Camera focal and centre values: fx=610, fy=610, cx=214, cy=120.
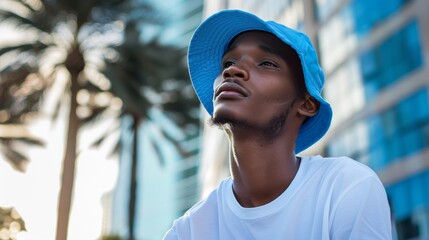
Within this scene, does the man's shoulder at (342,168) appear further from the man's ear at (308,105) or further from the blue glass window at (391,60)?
the blue glass window at (391,60)

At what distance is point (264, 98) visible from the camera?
86.3 inches

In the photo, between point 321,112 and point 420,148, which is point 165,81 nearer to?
point 420,148

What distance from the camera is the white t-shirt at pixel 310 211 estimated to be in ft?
6.20

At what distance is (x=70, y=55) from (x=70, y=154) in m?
2.79

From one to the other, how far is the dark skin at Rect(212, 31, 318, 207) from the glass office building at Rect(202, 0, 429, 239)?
24.7 m

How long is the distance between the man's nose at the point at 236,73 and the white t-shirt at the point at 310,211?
1.30 feet

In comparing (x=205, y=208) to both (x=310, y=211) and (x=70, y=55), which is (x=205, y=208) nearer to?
(x=310, y=211)

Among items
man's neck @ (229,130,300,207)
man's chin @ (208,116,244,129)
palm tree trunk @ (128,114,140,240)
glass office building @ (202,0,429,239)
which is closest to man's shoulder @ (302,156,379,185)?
man's neck @ (229,130,300,207)

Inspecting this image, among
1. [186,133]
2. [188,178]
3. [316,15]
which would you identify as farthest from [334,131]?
[188,178]

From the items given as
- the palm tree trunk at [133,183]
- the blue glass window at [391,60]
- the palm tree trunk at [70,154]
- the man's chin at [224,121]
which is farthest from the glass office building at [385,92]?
the man's chin at [224,121]

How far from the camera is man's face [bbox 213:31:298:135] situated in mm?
2164

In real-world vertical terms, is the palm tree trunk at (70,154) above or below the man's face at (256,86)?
above

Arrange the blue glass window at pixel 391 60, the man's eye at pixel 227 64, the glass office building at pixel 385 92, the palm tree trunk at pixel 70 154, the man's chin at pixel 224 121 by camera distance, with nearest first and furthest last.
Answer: the man's chin at pixel 224 121 < the man's eye at pixel 227 64 < the palm tree trunk at pixel 70 154 < the glass office building at pixel 385 92 < the blue glass window at pixel 391 60

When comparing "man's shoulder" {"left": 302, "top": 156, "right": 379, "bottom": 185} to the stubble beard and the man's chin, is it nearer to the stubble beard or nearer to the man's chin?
the stubble beard
